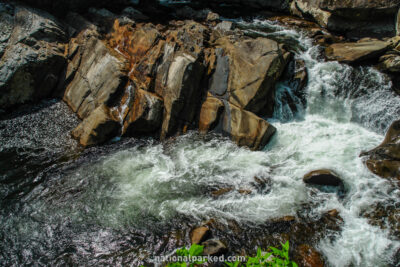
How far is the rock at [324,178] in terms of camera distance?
9.79 meters

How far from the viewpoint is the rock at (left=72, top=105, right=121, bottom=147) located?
41.4 ft

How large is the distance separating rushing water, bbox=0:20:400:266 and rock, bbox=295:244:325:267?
0.28 m

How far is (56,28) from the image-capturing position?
17.1 meters

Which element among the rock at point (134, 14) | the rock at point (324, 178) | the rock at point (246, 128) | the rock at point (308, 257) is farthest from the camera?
the rock at point (134, 14)

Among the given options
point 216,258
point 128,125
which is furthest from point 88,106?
point 216,258

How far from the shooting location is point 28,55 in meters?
15.0

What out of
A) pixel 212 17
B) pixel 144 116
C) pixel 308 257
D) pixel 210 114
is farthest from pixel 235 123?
pixel 212 17

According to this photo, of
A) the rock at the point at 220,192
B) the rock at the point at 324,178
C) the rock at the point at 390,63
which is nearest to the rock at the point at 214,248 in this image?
the rock at the point at 220,192

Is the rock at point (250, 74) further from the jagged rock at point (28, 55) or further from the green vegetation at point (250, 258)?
the jagged rock at point (28, 55)

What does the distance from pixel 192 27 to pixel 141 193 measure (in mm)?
11051

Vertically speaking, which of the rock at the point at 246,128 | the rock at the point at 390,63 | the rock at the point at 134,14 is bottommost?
the rock at the point at 246,128

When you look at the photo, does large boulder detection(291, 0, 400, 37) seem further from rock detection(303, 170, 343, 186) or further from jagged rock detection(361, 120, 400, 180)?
rock detection(303, 170, 343, 186)

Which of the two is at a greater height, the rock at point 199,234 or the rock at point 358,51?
the rock at point 358,51

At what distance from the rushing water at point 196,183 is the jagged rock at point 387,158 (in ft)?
1.12
